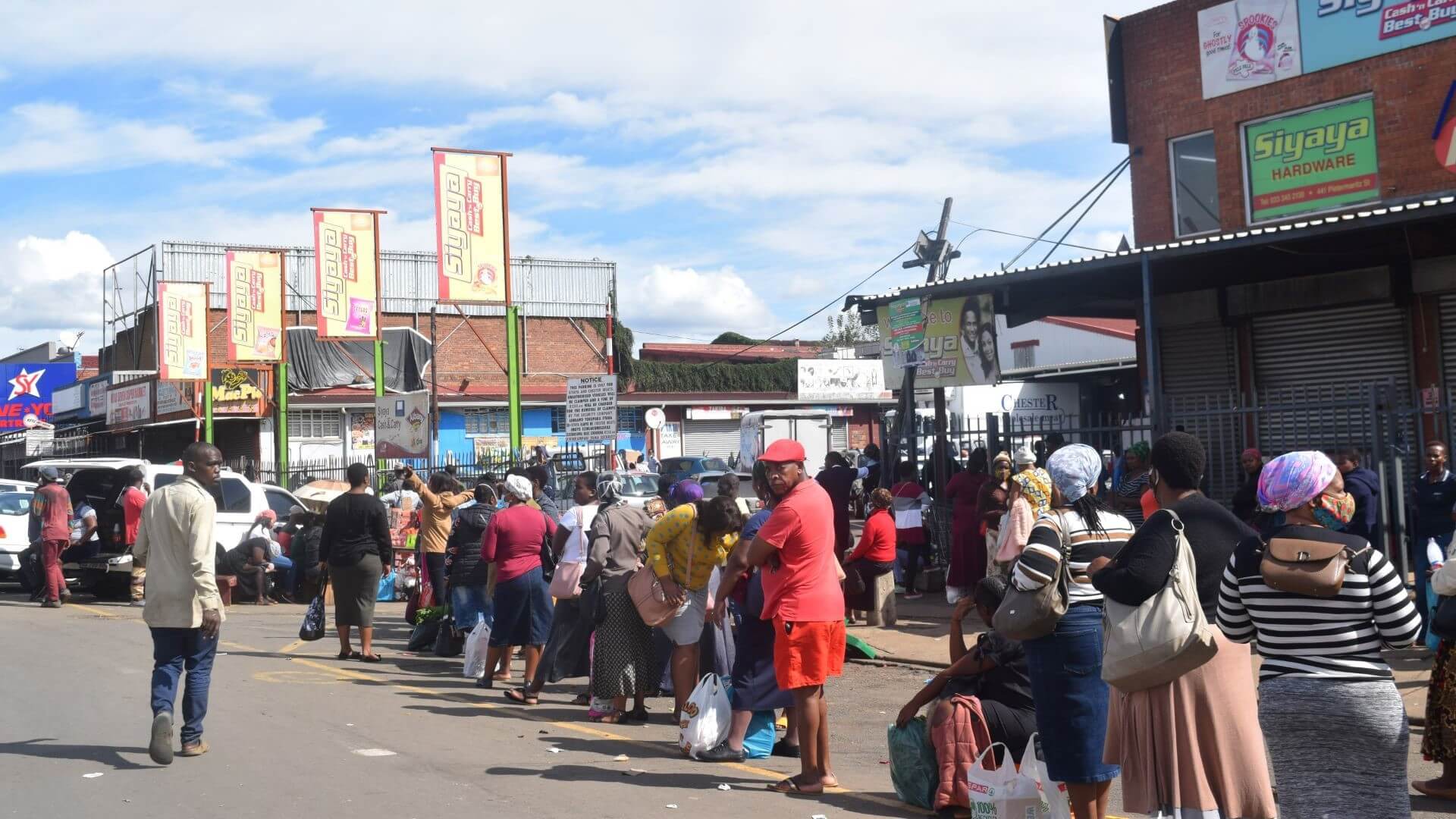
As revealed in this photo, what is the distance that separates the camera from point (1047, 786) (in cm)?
578

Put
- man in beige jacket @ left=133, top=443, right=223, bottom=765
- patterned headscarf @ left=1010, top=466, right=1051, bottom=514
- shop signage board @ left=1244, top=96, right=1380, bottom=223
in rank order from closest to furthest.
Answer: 1. patterned headscarf @ left=1010, top=466, right=1051, bottom=514
2. man in beige jacket @ left=133, top=443, right=223, bottom=765
3. shop signage board @ left=1244, top=96, right=1380, bottom=223

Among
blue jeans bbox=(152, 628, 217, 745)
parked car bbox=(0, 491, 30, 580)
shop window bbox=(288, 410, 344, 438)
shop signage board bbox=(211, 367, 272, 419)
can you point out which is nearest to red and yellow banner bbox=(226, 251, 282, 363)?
parked car bbox=(0, 491, 30, 580)

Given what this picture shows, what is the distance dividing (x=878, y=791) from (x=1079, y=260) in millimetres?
9045

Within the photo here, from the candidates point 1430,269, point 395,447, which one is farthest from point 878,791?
point 395,447

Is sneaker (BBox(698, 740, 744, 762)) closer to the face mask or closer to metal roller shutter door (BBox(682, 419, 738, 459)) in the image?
the face mask

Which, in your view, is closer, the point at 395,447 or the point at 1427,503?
the point at 1427,503

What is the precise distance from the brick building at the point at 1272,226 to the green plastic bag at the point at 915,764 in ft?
26.2

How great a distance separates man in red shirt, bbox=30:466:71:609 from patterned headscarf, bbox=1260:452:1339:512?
53.7 ft

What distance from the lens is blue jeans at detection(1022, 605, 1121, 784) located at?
554 centimetres

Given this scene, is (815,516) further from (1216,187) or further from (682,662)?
(1216,187)

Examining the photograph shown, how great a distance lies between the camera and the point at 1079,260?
15062 millimetres

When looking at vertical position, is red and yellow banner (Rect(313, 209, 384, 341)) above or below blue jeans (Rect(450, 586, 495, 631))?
above

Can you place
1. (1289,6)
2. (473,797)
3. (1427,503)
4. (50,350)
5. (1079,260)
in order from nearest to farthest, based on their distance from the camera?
1. (473,797)
2. (1427,503)
3. (1079,260)
4. (1289,6)
5. (50,350)

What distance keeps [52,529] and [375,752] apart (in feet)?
36.4
